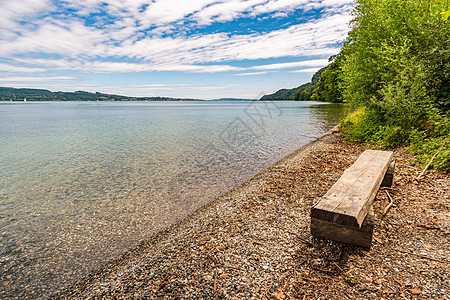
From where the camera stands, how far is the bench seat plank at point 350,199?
370 centimetres

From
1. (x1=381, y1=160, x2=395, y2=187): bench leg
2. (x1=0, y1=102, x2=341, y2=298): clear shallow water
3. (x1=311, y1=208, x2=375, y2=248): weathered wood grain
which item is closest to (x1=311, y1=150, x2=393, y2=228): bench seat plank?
(x1=311, y1=208, x2=375, y2=248): weathered wood grain

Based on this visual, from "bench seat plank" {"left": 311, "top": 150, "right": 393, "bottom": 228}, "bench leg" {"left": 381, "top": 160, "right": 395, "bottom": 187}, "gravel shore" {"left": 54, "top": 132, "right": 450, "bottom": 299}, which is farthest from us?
"bench leg" {"left": 381, "top": 160, "right": 395, "bottom": 187}

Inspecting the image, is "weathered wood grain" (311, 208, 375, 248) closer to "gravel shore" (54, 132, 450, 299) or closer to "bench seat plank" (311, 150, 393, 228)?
"bench seat plank" (311, 150, 393, 228)

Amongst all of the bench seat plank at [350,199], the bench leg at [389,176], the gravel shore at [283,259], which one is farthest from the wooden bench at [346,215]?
the bench leg at [389,176]

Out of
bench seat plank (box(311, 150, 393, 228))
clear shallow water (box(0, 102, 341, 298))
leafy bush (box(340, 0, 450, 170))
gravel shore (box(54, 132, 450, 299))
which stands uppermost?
leafy bush (box(340, 0, 450, 170))

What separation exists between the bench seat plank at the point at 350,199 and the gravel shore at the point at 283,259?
740 mm

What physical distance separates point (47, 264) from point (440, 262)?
7.71 m

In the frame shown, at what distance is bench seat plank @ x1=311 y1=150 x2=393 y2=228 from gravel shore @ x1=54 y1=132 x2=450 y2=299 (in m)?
0.74

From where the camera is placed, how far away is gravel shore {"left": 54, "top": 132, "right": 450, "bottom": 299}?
133 inches

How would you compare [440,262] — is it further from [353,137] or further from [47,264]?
[353,137]

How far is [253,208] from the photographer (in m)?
6.33

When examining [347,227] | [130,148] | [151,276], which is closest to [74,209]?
[151,276]

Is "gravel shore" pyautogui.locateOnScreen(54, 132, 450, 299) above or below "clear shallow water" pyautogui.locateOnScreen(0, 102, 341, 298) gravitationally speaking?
above

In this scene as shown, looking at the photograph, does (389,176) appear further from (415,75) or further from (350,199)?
(415,75)
